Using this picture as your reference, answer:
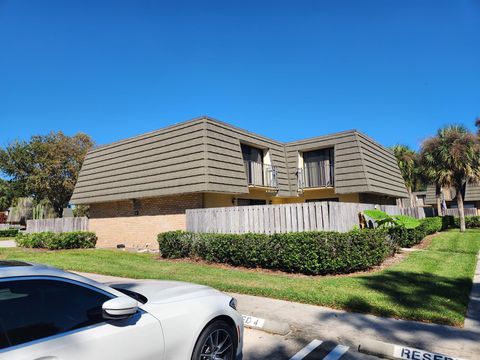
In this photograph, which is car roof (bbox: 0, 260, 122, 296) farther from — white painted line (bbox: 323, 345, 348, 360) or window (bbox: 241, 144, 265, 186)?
window (bbox: 241, 144, 265, 186)

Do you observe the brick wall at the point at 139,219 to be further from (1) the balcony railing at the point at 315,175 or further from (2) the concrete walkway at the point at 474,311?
(2) the concrete walkway at the point at 474,311

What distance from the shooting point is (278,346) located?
488 cm

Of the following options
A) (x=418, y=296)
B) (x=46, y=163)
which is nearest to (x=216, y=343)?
(x=418, y=296)

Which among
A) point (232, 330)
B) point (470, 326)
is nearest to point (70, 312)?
point (232, 330)

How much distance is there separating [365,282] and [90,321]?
727cm

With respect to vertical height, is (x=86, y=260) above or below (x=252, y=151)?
below

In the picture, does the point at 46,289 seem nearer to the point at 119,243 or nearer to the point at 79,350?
the point at 79,350

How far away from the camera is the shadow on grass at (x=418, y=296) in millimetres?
6004

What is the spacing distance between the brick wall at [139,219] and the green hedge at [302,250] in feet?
13.0

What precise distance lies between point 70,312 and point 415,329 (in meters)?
4.91

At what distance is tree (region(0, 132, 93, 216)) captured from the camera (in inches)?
1480

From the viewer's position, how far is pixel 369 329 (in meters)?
5.41

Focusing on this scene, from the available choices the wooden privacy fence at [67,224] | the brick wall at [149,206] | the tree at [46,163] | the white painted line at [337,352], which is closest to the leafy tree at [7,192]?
the tree at [46,163]

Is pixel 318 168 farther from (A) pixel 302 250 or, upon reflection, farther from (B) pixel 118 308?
(B) pixel 118 308
